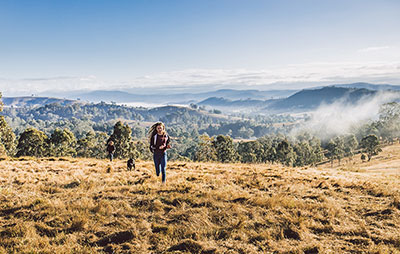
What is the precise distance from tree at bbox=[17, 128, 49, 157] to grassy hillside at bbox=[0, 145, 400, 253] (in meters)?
57.4

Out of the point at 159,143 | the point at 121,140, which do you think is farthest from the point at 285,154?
the point at 159,143

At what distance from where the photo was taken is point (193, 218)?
7.00 meters

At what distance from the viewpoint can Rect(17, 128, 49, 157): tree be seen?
2282 inches

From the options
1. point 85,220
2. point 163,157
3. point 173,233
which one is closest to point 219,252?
point 173,233

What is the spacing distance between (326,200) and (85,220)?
802 cm

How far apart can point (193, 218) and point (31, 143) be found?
6540 cm

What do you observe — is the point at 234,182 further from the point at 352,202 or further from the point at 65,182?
the point at 65,182

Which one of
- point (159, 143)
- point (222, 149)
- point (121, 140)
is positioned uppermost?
point (159, 143)

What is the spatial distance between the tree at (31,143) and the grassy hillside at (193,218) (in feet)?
188

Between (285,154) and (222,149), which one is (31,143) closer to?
(222,149)

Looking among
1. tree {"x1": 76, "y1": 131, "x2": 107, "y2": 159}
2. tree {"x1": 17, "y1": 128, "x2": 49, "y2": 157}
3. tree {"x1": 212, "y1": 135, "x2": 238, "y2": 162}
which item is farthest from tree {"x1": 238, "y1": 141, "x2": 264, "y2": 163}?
tree {"x1": 17, "y1": 128, "x2": 49, "y2": 157}

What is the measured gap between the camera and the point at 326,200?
8859 mm

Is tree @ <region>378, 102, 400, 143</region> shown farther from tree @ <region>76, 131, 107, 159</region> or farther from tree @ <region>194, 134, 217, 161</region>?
tree @ <region>76, 131, 107, 159</region>

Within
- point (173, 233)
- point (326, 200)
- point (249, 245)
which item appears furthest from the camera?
point (326, 200)
